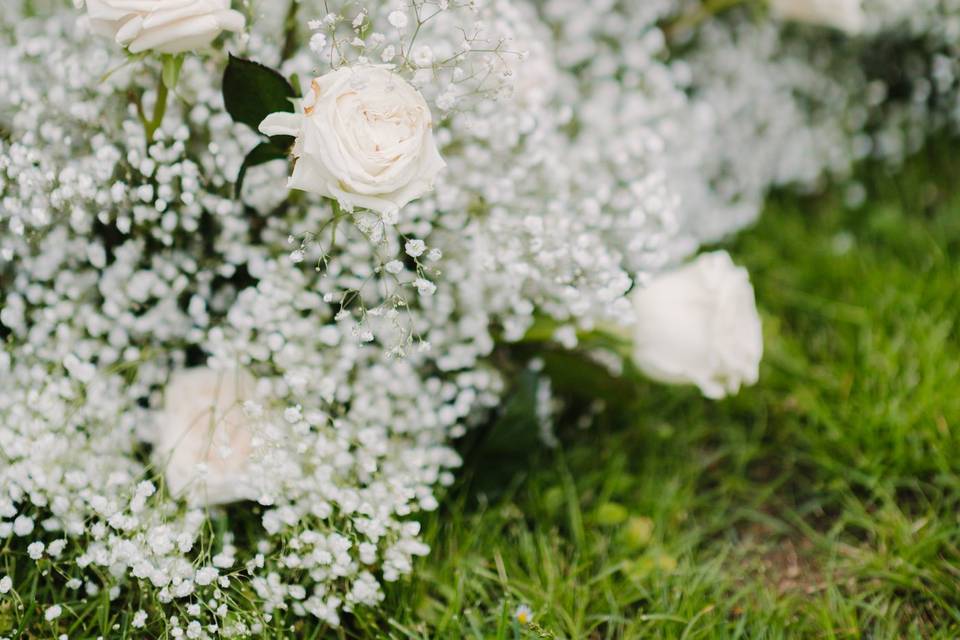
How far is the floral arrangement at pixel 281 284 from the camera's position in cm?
117

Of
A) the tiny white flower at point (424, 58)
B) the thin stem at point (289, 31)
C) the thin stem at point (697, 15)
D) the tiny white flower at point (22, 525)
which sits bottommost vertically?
the tiny white flower at point (22, 525)

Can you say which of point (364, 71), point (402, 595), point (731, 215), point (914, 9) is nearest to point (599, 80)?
point (731, 215)

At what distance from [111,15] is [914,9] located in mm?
1997

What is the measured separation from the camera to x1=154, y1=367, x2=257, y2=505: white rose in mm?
1276

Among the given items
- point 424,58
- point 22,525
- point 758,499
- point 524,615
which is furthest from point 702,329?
point 22,525

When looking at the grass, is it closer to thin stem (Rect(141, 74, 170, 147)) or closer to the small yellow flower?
the small yellow flower

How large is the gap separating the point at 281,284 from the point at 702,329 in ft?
2.31

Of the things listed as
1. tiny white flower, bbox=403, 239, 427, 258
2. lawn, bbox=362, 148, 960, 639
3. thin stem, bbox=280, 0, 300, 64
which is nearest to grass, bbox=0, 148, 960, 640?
lawn, bbox=362, 148, 960, 639

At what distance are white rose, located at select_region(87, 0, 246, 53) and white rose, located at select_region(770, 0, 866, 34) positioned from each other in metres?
1.34

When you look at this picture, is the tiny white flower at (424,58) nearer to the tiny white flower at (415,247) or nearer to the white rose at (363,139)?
the white rose at (363,139)

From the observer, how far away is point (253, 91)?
3.92 feet

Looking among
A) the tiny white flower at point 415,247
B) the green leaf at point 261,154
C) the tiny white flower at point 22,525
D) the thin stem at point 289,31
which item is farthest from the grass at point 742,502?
the thin stem at point 289,31

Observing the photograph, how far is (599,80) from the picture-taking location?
6.67 feet

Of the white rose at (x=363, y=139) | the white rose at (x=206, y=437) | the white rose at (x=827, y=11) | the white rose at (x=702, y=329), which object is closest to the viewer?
the white rose at (x=363, y=139)
